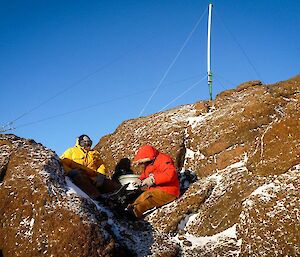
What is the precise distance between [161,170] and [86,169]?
289cm

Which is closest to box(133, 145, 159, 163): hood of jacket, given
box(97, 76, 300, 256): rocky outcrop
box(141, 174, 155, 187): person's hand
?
box(141, 174, 155, 187): person's hand

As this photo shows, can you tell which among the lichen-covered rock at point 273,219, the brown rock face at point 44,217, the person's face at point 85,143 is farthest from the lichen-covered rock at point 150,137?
the brown rock face at point 44,217

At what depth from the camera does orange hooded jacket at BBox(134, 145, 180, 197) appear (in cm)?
1169

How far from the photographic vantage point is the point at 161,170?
38.8 ft

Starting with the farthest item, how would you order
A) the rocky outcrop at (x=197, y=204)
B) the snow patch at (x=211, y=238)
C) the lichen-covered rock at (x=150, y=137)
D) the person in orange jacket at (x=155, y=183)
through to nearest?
the lichen-covered rock at (x=150, y=137) → the person in orange jacket at (x=155, y=183) → the snow patch at (x=211, y=238) → the rocky outcrop at (x=197, y=204)

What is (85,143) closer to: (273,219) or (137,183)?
(137,183)

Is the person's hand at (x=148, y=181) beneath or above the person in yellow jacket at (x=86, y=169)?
beneath

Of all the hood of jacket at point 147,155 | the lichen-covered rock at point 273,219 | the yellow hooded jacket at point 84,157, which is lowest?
the lichen-covered rock at point 273,219

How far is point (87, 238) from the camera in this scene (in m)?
8.49

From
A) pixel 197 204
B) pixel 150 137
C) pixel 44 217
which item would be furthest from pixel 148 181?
→ pixel 150 137

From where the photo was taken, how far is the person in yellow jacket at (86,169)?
470 inches

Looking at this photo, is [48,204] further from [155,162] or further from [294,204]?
[294,204]

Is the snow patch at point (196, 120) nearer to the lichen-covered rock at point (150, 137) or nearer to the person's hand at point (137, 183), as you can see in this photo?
the lichen-covered rock at point (150, 137)

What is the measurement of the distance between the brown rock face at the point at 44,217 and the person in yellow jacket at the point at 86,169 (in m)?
1.75
